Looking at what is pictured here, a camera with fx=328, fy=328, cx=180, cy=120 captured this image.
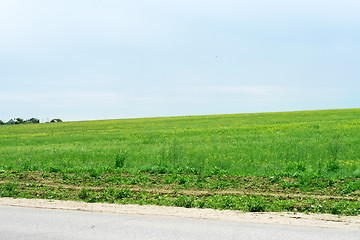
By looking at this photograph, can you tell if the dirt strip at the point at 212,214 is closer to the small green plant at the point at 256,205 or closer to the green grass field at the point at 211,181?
the small green plant at the point at 256,205

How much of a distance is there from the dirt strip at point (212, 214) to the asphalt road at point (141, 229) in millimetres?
354

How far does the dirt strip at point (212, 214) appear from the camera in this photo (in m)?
Result: 6.90

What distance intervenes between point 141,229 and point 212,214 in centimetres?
193

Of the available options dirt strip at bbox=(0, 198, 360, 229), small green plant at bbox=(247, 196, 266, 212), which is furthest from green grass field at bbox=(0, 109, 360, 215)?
dirt strip at bbox=(0, 198, 360, 229)

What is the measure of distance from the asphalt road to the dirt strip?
354 mm

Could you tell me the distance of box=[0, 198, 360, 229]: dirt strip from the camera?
6898 millimetres

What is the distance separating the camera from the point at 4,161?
60.2 feet

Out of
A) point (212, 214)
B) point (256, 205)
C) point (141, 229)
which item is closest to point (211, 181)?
point (256, 205)

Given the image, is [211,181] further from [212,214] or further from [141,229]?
[141,229]

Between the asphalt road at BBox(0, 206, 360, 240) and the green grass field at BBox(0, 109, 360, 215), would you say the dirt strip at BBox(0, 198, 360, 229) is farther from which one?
the green grass field at BBox(0, 109, 360, 215)

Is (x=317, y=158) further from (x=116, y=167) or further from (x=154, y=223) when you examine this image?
(x=154, y=223)

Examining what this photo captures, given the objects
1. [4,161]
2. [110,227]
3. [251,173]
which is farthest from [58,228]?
[4,161]

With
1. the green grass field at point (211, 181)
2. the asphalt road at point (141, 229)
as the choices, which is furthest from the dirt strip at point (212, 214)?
the green grass field at point (211, 181)

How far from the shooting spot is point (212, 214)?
763cm
